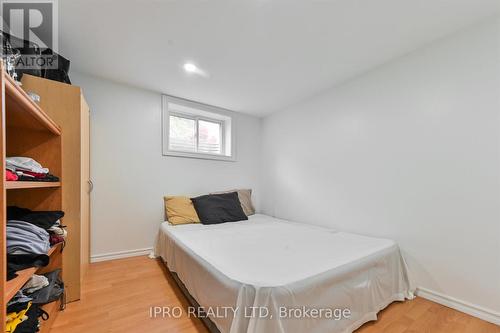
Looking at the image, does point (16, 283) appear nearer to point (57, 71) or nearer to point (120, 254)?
point (57, 71)

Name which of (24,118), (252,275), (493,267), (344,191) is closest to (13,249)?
(24,118)

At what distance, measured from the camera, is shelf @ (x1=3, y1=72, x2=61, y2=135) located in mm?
838

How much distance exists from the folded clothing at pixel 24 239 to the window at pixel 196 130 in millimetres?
1711

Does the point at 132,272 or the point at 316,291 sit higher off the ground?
the point at 316,291

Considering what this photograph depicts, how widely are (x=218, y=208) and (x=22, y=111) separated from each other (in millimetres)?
1981

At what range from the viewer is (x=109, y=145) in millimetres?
2418

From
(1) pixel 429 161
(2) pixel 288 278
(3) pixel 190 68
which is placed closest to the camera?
(2) pixel 288 278

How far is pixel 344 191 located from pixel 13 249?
263cm

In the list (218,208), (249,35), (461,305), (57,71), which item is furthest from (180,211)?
(461,305)

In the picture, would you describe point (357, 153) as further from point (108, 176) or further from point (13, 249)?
point (108, 176)

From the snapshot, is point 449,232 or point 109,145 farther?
point 109,145

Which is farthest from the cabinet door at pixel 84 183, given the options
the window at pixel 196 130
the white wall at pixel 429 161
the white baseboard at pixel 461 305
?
the white baseboard at pixel 461 305

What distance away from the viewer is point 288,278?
1107 millimetres

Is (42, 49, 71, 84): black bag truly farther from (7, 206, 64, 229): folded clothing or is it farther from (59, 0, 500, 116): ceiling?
(7, 206, 64, 229): folded clothing
